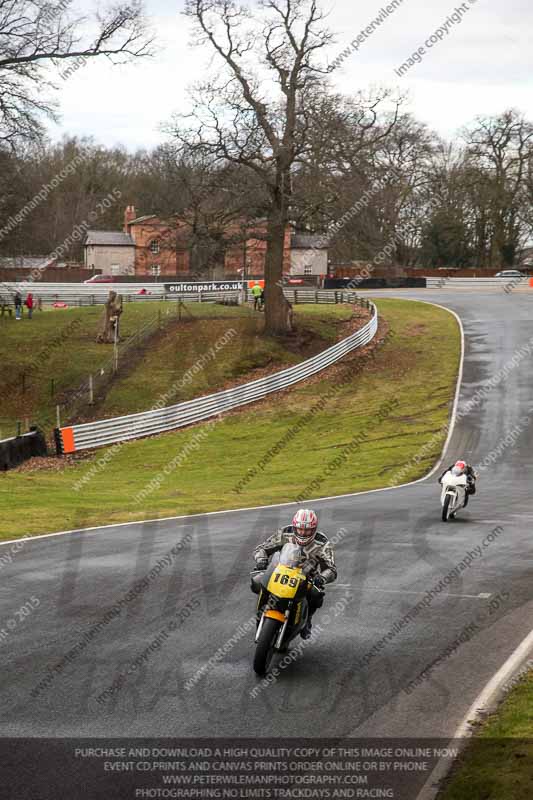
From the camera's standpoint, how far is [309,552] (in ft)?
33.7

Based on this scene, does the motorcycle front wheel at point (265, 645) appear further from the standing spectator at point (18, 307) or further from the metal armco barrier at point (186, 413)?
the standing spectator at point (18, 307)

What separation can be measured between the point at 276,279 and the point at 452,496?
30.2 m

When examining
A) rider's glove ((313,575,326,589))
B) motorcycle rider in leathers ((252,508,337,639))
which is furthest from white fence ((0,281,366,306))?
rider's glove ((313,575,326,589))

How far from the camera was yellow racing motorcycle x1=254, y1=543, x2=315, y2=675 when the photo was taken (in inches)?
367

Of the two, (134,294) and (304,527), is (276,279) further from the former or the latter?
(304,527)

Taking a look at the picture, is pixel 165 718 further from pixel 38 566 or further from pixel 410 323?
→ pixel 410 323

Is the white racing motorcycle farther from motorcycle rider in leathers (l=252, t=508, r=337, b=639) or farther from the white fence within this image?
the white fence

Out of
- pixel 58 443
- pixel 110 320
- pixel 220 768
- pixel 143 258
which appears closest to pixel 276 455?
pixel 58 443

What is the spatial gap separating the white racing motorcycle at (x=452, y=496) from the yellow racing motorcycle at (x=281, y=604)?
9319mm

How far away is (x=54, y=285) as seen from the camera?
68.9 metres

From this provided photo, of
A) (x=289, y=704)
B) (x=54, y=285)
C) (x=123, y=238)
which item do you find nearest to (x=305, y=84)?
(x=54, y=285)

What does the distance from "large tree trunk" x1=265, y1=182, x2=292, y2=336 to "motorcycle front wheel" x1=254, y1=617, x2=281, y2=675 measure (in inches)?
1465

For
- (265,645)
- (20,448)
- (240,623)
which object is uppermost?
(265,645)

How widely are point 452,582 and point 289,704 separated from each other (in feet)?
17.1
